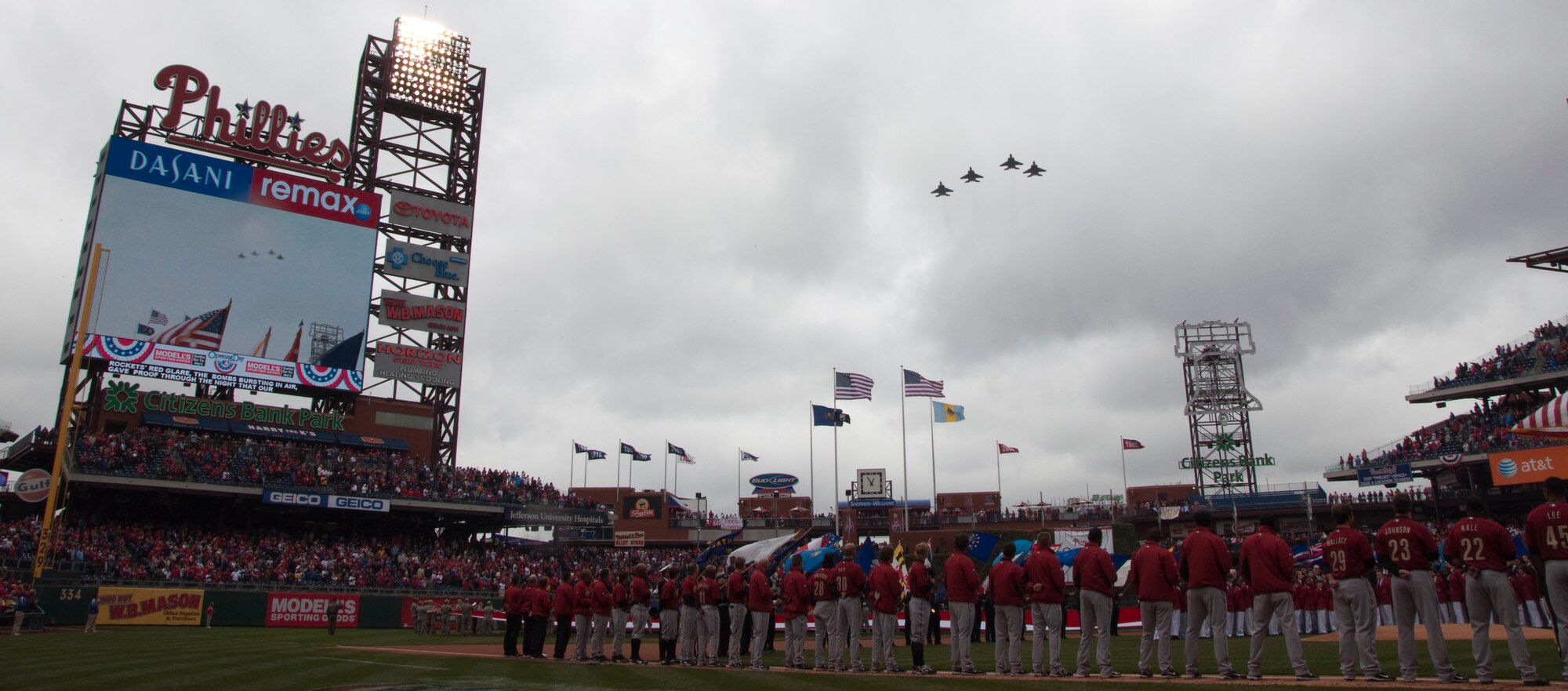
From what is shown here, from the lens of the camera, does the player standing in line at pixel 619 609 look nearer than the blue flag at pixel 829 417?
Yes

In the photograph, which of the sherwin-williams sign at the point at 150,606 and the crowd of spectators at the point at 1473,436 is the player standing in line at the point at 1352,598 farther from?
the crowd of spectators at the point at 1473,436

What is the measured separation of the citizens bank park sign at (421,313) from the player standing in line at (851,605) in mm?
45325

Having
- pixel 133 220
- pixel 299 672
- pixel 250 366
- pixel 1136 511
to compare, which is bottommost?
pixel 299 672

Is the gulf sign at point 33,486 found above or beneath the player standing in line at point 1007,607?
above

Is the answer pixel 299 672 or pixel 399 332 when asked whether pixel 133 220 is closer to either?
pixel 399 332

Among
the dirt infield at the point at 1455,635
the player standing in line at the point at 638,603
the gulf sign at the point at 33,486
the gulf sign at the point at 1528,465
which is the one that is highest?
the gulf sign at the point at 1528,465

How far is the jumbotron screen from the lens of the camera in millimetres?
47344

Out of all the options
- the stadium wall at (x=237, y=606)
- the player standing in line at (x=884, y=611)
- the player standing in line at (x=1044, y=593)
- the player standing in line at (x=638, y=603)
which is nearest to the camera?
the player standing in line at (x=1044, y=593)

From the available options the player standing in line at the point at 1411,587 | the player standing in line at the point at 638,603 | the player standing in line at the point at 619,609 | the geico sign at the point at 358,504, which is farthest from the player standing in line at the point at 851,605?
the geico sign at the point at 358,504

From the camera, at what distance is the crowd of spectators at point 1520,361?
54062 mm

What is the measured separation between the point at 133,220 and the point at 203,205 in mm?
3135

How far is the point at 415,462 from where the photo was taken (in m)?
54.8

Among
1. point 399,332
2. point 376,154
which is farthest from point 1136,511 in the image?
point 376,154

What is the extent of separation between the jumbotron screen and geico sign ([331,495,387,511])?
6.05m
